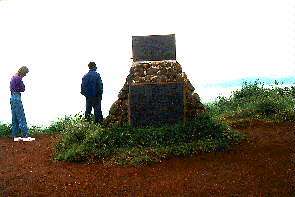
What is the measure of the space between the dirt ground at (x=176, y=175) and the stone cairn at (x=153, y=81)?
1.79 metres

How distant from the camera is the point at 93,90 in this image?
43.6ft

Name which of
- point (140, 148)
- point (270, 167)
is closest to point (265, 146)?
point (270, 167)

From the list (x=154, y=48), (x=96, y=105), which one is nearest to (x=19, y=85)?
(x=96, y=105)

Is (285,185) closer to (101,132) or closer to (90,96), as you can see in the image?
(101,132)

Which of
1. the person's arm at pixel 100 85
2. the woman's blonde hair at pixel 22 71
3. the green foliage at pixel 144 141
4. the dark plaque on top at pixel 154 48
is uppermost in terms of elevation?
the dark plaque on top at pixel 154 48

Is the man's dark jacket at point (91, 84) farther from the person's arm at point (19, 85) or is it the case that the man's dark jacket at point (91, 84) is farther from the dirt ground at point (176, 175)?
the dirt ground at point (176, 175)

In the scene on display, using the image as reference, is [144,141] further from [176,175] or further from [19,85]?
[19,85]

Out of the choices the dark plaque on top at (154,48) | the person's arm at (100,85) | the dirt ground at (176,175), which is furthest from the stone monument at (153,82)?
the dirt ground at (176,175)

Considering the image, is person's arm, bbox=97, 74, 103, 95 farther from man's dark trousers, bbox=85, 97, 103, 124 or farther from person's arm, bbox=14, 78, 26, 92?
person's arm, bbox=14, 78, 26, 92

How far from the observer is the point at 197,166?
874 centimetres

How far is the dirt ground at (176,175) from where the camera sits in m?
7.28

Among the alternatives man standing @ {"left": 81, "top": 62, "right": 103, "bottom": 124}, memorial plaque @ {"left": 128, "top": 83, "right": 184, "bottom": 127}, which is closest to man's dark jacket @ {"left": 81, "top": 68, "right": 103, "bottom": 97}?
man standing @ {"left": 81, "top": 62, "right": 103, "bottom": 124}

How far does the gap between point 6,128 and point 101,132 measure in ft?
17.9

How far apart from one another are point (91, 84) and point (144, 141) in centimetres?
364
